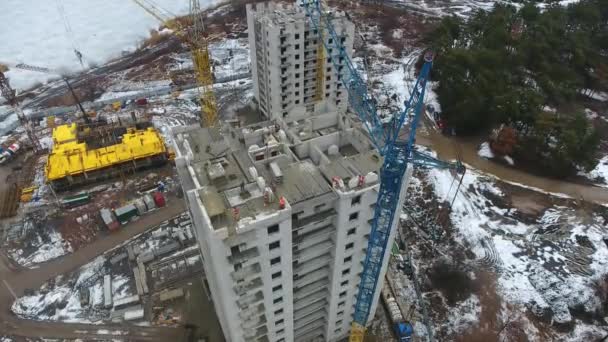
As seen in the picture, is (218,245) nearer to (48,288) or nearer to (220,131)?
(220,131)

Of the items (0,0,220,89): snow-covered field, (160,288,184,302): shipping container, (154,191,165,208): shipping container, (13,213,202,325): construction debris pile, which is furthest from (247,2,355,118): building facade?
(0,0,220,89): snow-covered field

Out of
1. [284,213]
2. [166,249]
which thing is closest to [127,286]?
[166,249]

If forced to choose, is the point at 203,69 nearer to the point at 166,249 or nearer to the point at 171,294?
the point at 166,249

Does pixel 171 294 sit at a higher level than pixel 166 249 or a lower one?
lower

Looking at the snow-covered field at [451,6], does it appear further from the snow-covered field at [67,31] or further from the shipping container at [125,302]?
the shipping container at [125,302]

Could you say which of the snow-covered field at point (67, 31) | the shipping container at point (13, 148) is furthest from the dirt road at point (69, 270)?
the snow-covered field at point (67, 31)

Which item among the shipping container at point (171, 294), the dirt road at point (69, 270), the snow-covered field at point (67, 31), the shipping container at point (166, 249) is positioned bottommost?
the dirt road at point (69, 270)
